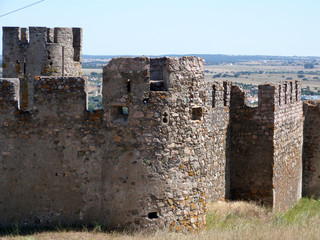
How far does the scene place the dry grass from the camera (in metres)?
11.7

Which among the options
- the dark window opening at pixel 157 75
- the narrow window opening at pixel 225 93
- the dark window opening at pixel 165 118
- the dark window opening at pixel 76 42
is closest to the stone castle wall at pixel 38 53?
the dark window opening at pixel 76 42

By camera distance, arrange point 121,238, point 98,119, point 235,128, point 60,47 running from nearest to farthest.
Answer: point 121,238 → point 98,119 → point 235,128 → point 60,47

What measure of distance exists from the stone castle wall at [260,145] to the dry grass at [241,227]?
767mm

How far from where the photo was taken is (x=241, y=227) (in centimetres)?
1334

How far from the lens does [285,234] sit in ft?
40.2

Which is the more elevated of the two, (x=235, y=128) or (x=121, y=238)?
(x=235, y=128)

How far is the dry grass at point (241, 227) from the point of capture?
38.3 feet

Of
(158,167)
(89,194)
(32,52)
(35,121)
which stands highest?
(32,52)

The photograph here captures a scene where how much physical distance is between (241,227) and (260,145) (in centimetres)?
431

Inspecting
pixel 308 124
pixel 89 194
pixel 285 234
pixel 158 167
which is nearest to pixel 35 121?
pixel 89 194

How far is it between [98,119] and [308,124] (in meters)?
10.9

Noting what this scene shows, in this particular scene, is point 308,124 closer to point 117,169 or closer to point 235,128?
point 235,128

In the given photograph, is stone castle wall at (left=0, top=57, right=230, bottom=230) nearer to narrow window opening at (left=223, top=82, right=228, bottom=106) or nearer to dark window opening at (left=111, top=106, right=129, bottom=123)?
dark window opening at (left=111, top=106, right=129, bottom=123)

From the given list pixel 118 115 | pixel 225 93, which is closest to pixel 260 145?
pixel 225 93
